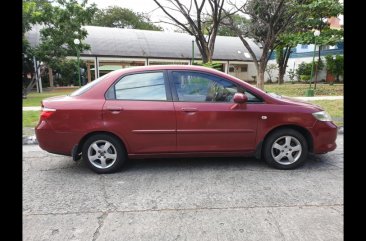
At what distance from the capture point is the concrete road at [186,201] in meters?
3.05

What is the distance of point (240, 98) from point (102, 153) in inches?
87.8

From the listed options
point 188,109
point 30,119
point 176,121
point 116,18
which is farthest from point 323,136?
point 116,18

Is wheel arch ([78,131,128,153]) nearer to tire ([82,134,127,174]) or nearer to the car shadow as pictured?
tire ([82,134,127,174])

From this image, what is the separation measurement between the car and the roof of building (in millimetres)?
21890

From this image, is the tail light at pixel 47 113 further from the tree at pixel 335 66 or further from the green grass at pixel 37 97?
the tree at pixel 335 66

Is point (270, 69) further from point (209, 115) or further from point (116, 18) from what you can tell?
point (209, 115)

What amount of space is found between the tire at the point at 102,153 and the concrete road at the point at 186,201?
5.8 inches

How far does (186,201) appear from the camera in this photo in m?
3.74

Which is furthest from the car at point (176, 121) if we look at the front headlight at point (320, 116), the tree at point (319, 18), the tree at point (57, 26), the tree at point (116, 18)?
the tree at point (116, 18)

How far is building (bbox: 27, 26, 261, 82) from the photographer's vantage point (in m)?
26.0

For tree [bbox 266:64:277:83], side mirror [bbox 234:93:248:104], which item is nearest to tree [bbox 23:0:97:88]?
side mirror [bbox 234:93:248:104]
